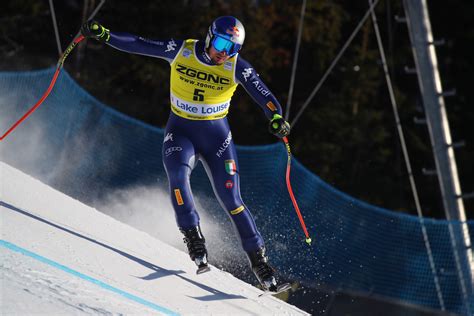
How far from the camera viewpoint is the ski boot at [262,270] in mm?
5660

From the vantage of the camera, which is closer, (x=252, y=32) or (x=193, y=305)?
(x=193, y=305)

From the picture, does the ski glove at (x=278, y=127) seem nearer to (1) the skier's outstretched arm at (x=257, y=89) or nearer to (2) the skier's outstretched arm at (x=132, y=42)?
(1) the skier's outstretched arm at (x=257, y=89)

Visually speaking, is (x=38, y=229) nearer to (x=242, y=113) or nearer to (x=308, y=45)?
(x=242, y=113)

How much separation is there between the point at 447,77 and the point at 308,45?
3.25 m

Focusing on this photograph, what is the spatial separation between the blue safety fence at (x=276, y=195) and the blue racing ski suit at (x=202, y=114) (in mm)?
→ 2128

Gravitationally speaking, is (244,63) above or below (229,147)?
above

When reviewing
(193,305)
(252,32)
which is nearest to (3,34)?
(252,32)

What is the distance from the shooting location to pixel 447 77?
17344 mm

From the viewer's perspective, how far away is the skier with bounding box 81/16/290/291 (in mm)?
5559

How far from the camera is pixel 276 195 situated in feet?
27.7

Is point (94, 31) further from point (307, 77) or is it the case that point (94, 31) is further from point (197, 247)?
point (307, 77)

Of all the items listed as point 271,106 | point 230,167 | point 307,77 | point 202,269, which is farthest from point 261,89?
point 307,77

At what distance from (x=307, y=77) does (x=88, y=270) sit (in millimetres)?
12187

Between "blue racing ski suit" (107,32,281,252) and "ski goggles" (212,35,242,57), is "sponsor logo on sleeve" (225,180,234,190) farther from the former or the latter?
"ski goggles" (212,35,242,57)
